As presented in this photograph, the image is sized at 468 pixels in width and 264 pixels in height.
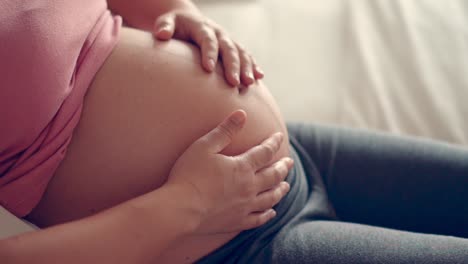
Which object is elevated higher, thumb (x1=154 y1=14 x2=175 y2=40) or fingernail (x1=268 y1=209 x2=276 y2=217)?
thumb (x1=154 y1=14 x2=175 y2=40)

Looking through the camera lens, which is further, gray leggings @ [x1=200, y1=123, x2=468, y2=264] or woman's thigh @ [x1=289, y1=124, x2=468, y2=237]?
woman's thigh @ [x1=289, y1=124, x2=468, y2=237]

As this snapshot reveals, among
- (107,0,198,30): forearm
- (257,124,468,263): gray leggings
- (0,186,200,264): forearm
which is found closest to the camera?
(0,186,200,264): forearm

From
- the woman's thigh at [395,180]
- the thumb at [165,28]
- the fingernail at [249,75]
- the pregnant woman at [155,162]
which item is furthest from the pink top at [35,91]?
the woman's thigh at [395,180]

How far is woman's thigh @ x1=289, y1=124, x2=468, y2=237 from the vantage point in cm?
72

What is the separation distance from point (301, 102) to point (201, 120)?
0.38 meters

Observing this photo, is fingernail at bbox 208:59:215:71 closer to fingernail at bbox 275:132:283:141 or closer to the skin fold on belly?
the skin fold on belly

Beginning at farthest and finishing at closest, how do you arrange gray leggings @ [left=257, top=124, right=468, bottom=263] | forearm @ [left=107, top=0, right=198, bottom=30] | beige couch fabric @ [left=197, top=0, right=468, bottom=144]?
beige couch fabric @ [left=197, top=0, right=468, bottom=144], forearm @ [left=107, top=0, right=198, bottom=30], gray leggings @ [left=257, top=124, right=468, bottom=263]

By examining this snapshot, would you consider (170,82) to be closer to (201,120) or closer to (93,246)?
(201,120)

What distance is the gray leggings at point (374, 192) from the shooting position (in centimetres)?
62

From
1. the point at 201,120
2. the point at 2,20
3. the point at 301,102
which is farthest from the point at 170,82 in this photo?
the point at 301,102

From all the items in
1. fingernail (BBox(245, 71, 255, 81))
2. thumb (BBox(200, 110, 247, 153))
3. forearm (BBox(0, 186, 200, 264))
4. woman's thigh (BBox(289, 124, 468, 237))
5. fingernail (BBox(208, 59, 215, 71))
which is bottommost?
woman's thigh (BBox(289, 124, 468, 237))

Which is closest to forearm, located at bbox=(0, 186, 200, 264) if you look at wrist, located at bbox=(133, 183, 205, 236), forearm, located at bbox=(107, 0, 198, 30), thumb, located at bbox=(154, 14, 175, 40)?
wrist, located at bbox=(133, 183, 205, 236)

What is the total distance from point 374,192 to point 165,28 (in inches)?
16.0

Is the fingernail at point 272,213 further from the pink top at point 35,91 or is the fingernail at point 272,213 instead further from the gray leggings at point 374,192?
the pink top at point 35,91
